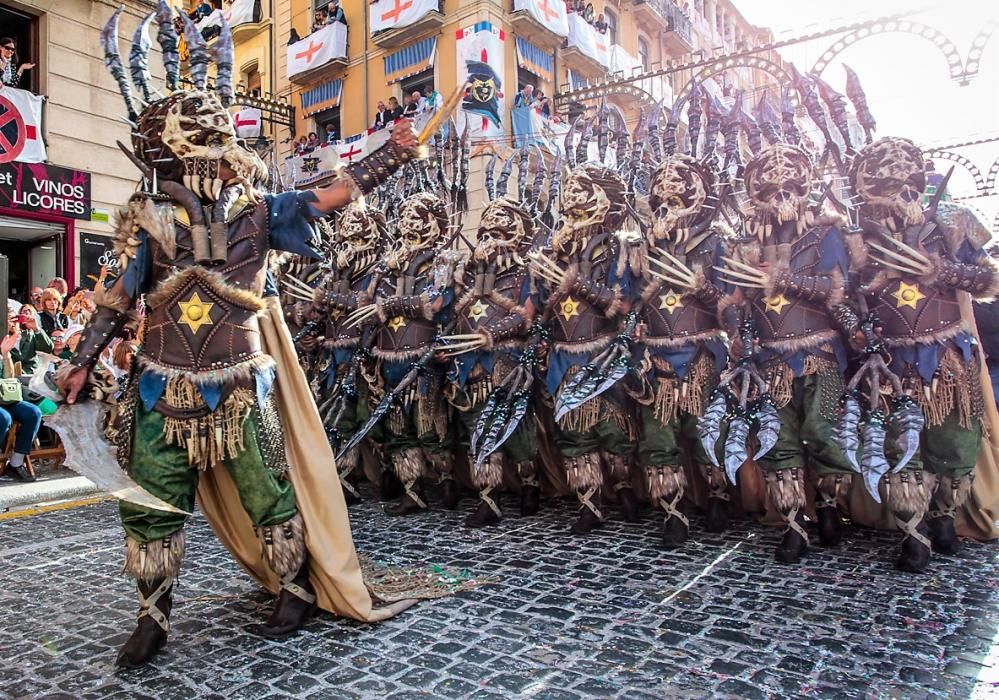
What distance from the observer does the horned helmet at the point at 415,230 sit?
18.6ft

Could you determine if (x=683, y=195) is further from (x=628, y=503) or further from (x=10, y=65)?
(x=10, y=65)

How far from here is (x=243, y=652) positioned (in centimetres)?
292

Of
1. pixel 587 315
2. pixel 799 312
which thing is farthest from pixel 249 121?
pixel 799 312

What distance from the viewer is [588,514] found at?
4746 millimetres

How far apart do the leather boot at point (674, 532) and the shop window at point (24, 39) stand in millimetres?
11022

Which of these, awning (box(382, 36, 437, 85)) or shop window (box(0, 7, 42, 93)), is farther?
awning (box(382, 36, 437, 85))

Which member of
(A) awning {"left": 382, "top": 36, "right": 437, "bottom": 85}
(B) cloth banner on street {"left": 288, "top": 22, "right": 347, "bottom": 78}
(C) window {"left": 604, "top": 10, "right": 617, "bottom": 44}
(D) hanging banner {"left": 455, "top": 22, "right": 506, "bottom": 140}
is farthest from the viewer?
(C) window {"left": 604, "top": 10, "right": 617, "bottom": 44}

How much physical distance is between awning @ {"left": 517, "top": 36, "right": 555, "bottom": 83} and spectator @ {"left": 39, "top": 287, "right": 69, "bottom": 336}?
13.4m

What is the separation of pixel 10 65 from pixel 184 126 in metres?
9.50

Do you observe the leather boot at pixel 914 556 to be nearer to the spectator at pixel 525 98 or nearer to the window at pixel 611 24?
the spectator at pixel 525 98

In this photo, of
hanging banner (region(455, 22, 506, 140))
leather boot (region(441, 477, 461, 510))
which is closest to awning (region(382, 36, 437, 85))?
hanging banner (region(455, 22, 506, 140))

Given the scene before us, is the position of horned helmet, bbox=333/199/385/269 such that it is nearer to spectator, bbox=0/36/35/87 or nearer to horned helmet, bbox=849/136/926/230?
horned helmet, bbox=849/136/926/230

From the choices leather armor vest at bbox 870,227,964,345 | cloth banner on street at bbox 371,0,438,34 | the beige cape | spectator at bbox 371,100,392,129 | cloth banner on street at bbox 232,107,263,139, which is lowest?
the beige cape

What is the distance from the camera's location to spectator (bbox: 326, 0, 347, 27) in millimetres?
19750
